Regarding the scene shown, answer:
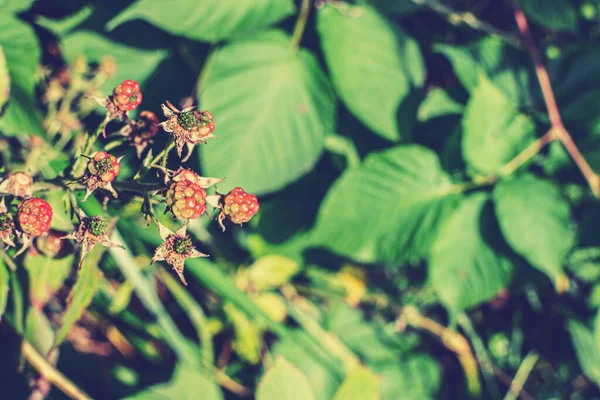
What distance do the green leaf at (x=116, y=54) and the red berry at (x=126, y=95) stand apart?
0.64 m

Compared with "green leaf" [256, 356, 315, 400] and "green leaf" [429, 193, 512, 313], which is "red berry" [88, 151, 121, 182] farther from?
"green leaf" [429, 193, 512, 313]

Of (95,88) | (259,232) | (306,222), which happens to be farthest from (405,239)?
(95,88)

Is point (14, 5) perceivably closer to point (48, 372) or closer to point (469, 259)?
point (48, 372)

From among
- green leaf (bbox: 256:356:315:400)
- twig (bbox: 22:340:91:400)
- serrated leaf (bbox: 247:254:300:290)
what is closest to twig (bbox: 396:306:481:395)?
serrated leaf (bbox: 247:254:300:290)

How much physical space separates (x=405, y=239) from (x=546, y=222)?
1.21ft

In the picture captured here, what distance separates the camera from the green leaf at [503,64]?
1.43 meters

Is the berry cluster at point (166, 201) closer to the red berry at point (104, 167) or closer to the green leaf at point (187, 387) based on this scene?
the red berry at point (104, 167)

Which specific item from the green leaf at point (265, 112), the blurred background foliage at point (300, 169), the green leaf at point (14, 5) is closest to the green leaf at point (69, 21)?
the blurred background foliage at point (300, 169)

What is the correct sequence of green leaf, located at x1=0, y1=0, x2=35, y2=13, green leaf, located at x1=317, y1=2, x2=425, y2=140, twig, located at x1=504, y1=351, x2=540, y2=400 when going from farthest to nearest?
twig, located at x1=504, y1=351, x2=540, y2=400 → green leaf, located at x1=317, y1=2, x2=425, y2=140 → green leaf, located at x1=0, y1=0, x2=35, y2=13

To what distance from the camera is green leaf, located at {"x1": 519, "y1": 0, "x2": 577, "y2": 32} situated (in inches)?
51.5

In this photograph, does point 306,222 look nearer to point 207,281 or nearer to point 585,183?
point 207,281

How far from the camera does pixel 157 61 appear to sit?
1.33 meters

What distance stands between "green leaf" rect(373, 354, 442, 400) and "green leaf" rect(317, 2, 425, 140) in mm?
898

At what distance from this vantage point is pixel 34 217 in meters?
0.60
